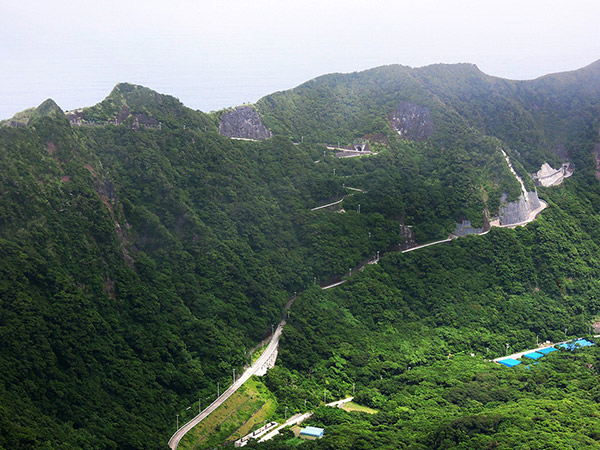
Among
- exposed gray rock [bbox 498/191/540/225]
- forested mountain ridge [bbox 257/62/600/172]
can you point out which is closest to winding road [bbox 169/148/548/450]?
exposed gray rock [bbox 498/191/540/225]

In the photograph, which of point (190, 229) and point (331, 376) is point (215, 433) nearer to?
point (331, 376)

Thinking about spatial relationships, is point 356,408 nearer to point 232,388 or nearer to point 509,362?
point 232,388

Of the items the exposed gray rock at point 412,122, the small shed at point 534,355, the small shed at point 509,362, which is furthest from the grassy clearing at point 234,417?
the exposed gray rock at point 412,122

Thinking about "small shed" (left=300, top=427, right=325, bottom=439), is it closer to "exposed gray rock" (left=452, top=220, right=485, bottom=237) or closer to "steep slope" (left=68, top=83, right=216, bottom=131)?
"steep slope" (left=68, top=83, right=216, bottom=131)

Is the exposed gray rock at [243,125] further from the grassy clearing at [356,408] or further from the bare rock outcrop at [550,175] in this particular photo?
the grassy clearing at [356,408]

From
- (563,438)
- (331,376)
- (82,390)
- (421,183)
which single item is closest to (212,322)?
(331,376)

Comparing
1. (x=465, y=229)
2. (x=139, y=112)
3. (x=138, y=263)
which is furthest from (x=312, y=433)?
(x=139, y=112)
